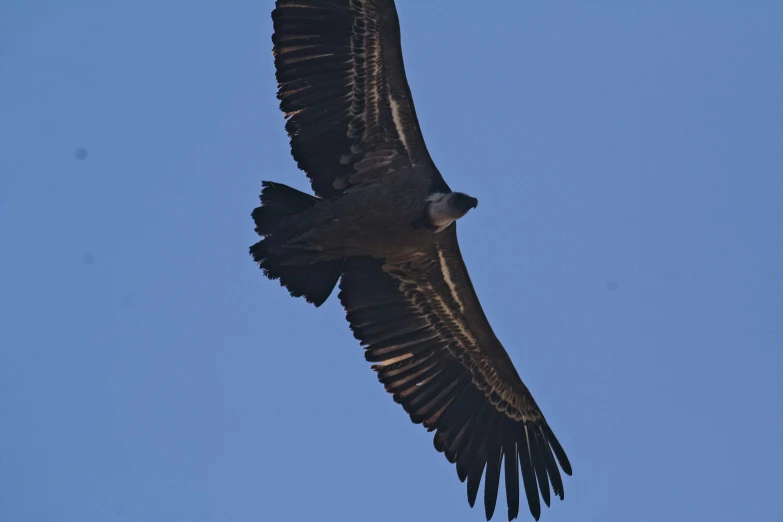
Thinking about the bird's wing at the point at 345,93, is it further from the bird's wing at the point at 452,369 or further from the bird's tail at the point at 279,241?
the bird's wing at the point at 452,369

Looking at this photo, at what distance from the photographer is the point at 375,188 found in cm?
1252

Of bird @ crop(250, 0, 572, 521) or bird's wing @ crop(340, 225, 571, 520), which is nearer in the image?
bird @ crop(250, 0, 572, 521)

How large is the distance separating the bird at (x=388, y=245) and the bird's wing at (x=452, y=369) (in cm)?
1

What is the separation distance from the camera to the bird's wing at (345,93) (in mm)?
11984

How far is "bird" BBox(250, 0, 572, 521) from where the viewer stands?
476 inches

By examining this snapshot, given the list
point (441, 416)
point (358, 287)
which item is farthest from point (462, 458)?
point (358, 287)

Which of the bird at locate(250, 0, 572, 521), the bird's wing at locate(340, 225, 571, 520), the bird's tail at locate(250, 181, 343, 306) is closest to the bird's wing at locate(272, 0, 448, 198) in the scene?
the bird at locate(250, 0, 572, 521)

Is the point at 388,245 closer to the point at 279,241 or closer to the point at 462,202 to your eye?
the point at 462,202

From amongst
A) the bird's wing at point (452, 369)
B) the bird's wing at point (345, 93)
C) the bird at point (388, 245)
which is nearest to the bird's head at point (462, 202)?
the bird at point (388, 245)

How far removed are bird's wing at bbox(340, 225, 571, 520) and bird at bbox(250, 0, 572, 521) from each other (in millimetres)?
14

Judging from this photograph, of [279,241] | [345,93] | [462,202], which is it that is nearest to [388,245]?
[462,202]

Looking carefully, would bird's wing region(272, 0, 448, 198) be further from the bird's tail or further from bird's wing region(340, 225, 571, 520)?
bird's wing region(340, 225, 571, 520)

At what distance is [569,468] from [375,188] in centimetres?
399

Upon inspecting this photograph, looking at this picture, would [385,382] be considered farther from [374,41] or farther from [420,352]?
[374,41]
